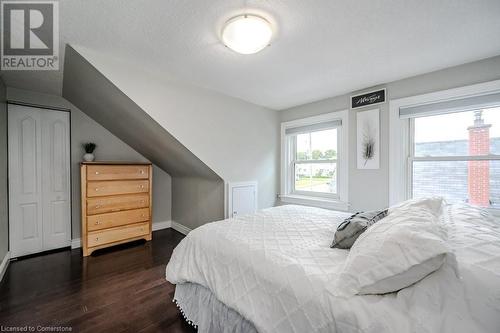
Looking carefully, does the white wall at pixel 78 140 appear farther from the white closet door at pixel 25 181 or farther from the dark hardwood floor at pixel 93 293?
the dark hardwood floor at pixel 93 293

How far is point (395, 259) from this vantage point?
86 cm

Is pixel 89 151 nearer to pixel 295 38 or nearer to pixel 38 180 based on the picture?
pixel 38 180

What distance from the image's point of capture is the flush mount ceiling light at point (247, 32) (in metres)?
1.43

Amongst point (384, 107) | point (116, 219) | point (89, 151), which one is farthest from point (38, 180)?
point (384, 107)

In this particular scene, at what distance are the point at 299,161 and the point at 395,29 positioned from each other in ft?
7.63

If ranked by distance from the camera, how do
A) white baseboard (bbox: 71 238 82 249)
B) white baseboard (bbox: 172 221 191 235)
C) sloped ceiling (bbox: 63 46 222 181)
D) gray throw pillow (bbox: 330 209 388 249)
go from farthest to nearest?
white baseboard (bbox: 172 221 191 235) < white baseboard (bbox: 71 238 82 249) < sloped ceiling (bbox: 63 46 222 181) < gray throw pillow (bbox: 330 209 388 249)

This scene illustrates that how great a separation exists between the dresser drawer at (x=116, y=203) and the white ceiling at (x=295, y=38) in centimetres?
158

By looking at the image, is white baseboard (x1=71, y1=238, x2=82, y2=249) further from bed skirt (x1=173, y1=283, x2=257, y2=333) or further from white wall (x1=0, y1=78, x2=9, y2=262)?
bed skirt (x1=173, y1=283, x2=257, y2=333)

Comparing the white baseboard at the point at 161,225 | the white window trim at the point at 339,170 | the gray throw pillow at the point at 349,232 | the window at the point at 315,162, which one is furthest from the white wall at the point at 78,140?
the gray throw pillow at the point at 349,232

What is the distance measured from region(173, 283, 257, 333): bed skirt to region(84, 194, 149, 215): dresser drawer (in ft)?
6.32

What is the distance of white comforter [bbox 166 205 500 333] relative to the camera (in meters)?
0.74

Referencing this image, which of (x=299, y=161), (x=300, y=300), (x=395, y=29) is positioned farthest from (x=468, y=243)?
(x=299, y=161)

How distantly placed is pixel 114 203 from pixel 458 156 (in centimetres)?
433

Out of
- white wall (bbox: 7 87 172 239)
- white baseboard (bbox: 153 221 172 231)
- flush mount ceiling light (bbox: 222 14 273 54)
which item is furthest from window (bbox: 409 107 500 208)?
white wall (bbox: 7 87 172 239)
